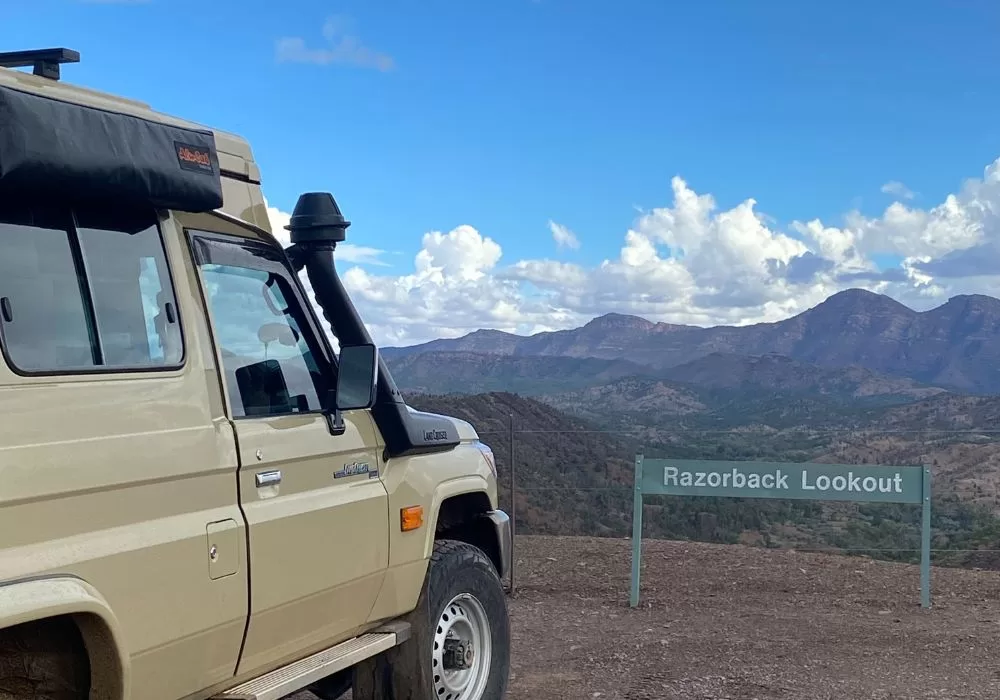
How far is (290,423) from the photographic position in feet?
11.6

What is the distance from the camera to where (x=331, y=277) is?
410 centimetres

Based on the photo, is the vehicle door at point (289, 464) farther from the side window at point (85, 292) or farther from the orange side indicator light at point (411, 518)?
the side window at point (85, 292)

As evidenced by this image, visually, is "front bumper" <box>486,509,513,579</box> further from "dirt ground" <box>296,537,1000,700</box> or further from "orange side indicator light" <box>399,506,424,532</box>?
→ "dirt ground" <box>296,537,1000,700</box>

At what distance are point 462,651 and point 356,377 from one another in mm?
1643

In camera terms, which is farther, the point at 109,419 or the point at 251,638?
the point at 251,638

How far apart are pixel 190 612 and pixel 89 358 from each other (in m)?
0.80

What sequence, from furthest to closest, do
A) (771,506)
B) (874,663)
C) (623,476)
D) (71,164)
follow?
(623,476)
(771,506)
(874,663)
(71,164)

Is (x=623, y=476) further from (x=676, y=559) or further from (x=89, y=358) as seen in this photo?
(x=89, y=358)

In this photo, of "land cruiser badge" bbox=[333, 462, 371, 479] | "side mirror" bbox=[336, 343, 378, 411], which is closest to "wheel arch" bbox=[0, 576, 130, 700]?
"land cruiser badge" bbox=[333, 462, 371, 479]

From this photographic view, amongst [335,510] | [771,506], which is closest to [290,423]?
[335,510]

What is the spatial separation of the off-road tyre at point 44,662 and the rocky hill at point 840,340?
376ft

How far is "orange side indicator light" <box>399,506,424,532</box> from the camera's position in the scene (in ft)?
13.5

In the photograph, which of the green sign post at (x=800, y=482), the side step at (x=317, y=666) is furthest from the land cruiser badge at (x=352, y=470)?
the green sign post at (x=800, y=482)

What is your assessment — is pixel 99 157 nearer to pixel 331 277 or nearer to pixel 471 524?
pixel 331 277
